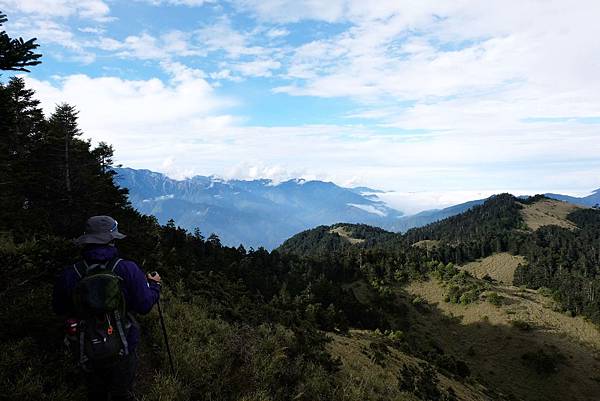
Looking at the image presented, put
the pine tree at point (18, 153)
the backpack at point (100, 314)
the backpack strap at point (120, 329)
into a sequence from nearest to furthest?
the backpack at point (100, 314), the backpack strap at point (120, 329), the pine tree at point (18, 153)

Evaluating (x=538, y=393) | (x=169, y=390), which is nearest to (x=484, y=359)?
(x=538, y=393)

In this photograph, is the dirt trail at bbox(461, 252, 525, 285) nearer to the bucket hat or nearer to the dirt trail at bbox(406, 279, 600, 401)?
the dirt trail at bbox(406, 279, 600, 401)

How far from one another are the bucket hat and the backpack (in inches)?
12.8

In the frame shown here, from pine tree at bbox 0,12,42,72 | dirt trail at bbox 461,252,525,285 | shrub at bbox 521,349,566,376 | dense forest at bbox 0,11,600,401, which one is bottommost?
shrub at bbox 521,349,566,376

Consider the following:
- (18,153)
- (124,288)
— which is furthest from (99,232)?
(18,153)

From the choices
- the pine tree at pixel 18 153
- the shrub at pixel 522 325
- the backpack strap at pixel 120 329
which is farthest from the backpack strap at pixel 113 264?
the shrub at pixel 522 325

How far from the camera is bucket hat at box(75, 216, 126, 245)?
498 cm

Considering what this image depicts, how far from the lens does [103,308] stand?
463 centimetres

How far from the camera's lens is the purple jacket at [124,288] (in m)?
4.94

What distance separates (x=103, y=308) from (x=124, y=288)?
467 mm

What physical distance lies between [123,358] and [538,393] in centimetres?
7045

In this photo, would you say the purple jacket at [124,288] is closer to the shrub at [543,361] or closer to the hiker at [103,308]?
the hiker at [103,308]

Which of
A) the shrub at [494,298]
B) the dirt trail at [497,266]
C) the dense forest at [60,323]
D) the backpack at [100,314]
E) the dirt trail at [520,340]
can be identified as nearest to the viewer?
the backpack at [100,314]

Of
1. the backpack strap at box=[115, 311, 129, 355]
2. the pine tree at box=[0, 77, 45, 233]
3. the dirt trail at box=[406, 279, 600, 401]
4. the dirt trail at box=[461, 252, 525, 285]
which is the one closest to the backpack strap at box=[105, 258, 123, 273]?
the backpack strap at box=[115, 311, 129, 355]
